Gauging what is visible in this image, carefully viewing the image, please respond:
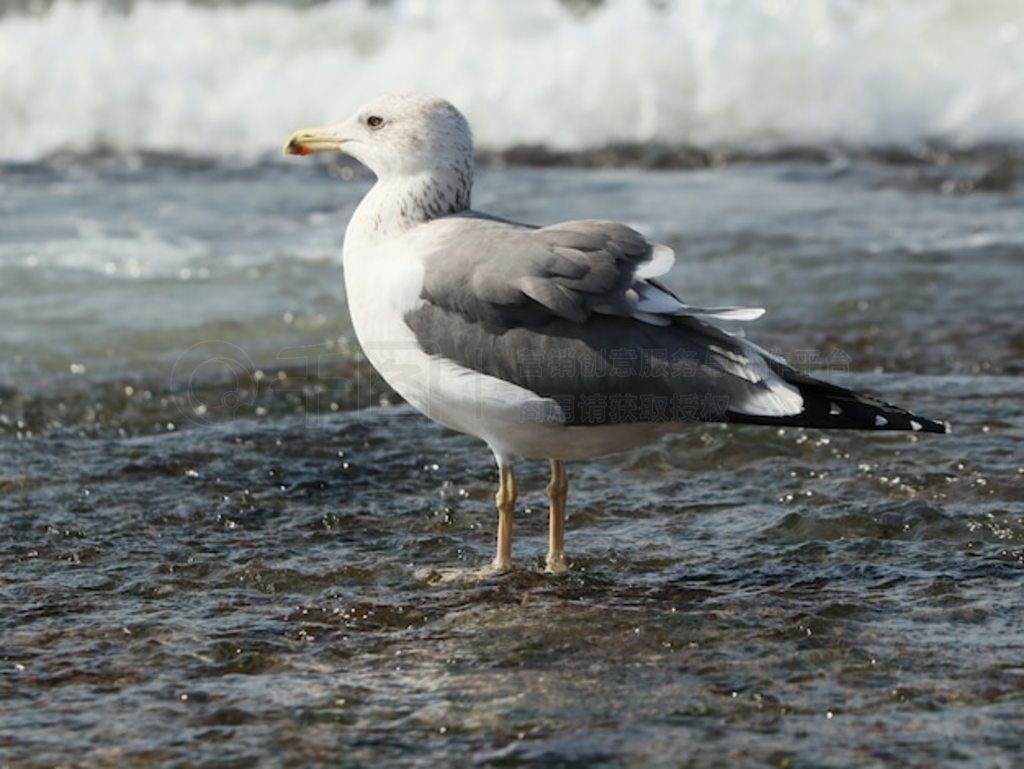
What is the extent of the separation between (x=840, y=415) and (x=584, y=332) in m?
0.73

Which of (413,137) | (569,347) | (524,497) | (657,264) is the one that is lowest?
(524,497)

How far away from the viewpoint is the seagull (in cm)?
448

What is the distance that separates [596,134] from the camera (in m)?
14.6

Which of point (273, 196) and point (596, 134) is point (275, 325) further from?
point (596, 134)

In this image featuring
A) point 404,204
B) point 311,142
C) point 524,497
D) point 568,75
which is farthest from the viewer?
point 568,75

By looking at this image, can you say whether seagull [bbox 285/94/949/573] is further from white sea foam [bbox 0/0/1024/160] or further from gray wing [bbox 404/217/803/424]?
white sea foam [bbox 0/0/1024/160]

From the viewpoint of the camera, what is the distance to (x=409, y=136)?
5008 mm

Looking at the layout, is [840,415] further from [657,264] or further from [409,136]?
[409,136]

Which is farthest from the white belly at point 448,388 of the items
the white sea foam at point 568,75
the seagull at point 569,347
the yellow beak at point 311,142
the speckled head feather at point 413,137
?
the white sea foam at point 568,75

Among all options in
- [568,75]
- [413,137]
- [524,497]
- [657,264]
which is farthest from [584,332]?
[568,75]

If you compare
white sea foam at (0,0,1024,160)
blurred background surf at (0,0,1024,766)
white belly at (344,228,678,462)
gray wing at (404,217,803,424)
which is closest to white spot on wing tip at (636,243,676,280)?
gray wing at (404,217,803,424)

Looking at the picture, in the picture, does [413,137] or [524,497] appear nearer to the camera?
[413,137]

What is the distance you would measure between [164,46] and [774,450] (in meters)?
12.6

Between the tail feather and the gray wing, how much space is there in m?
0.09
